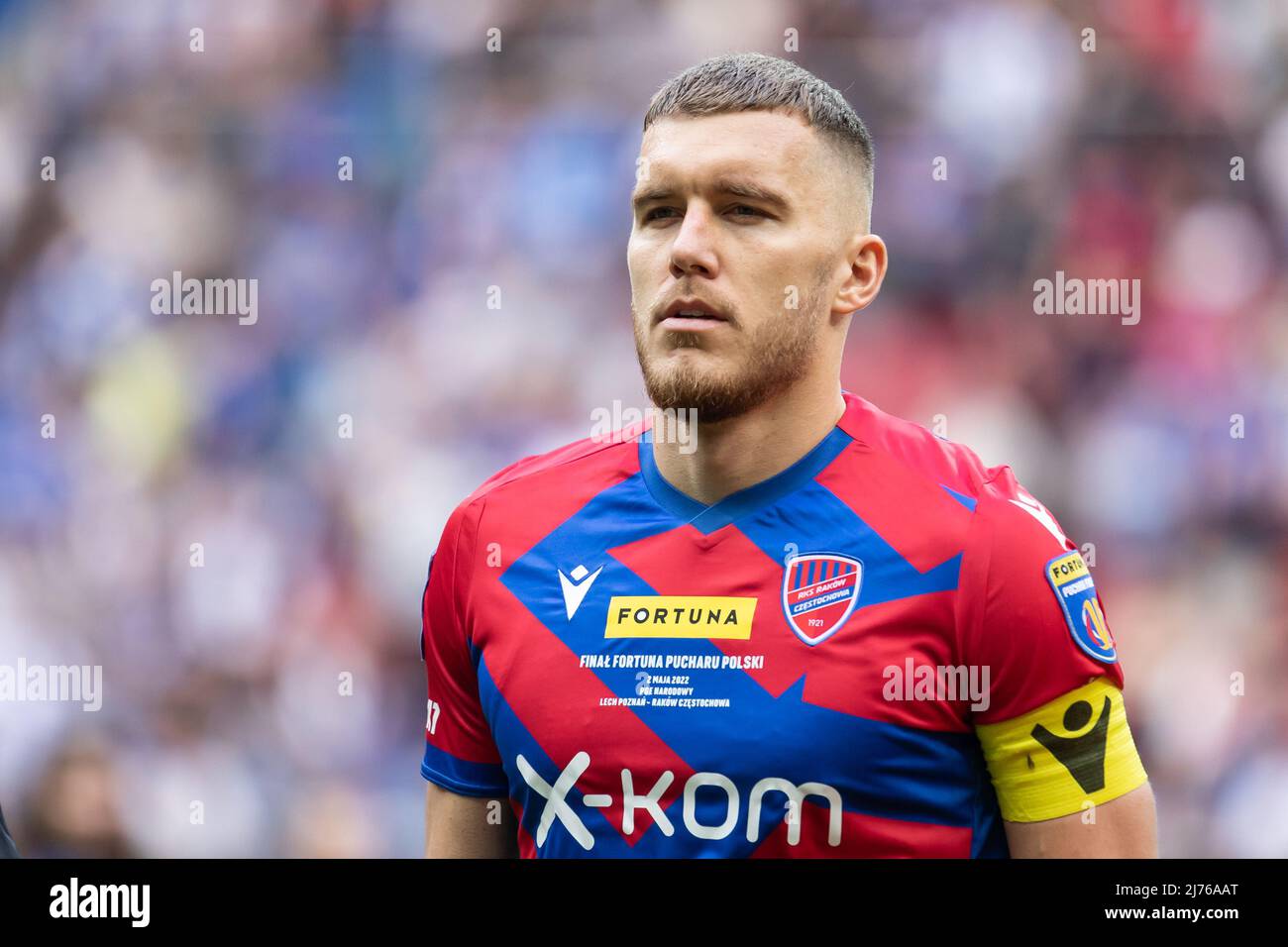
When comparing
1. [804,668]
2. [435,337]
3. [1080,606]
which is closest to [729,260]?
[804,668]

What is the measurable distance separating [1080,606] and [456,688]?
1225 millimetres

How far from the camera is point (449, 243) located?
6477mm

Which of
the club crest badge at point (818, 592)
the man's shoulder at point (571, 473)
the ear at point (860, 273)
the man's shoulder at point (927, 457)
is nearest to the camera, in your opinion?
the club crest badge at point (818, 592)

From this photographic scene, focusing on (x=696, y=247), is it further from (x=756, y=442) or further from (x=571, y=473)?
(x=571, y=473)

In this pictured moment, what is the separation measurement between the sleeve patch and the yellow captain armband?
70 millimetres

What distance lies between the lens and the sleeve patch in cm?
247

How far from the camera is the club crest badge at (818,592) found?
254 centimetres

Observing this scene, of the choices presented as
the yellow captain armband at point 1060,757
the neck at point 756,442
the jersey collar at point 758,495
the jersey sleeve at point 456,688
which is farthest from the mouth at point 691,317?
the yellow captain armband at point 1060,757

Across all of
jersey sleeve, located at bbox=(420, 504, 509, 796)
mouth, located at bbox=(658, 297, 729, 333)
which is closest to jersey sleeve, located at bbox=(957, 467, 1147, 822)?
mouth, located at bbox=(658, 297, 729, 333)

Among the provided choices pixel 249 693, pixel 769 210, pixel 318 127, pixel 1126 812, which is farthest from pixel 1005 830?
pixel 318 127

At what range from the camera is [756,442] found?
274cm

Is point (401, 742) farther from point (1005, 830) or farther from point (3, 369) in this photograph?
point (1005, 830)

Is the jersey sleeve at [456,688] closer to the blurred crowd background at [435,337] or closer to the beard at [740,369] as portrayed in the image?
the beard at [740,369]

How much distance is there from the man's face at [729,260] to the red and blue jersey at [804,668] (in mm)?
233
